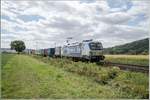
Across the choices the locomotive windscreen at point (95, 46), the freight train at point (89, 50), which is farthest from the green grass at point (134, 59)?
the freight train at point (89, 50)

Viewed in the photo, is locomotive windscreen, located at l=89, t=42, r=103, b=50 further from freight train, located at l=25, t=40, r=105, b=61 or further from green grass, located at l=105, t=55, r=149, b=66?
green grass, located at l=105, t=55, r=149, b=66

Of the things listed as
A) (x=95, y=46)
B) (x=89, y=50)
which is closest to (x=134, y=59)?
(x=95, y=46)

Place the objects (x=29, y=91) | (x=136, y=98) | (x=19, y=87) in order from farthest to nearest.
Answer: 1. (x=19, y=87)
2. (x=29, y=91)
3. (x=136, y=98)

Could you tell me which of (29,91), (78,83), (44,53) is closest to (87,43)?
(78,83)

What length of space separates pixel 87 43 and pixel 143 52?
7153mm

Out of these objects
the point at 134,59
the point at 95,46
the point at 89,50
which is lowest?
the point at 134,59

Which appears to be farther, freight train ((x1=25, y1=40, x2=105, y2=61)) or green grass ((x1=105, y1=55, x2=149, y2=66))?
freight train ((x1=25, y1=40, x2=105, y2=61))

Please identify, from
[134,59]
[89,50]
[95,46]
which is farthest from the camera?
[95,46]

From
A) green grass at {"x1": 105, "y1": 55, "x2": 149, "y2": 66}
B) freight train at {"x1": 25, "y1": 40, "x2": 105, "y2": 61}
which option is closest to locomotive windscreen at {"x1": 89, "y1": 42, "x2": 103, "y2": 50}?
freight train at {"x1": 25, "y1": 40, "x2": 105, "y2": 61}

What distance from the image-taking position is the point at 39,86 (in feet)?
39.9

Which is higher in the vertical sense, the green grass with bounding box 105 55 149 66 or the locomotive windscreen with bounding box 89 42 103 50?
the locomotive windscreen with bounding box 89 42 103 50

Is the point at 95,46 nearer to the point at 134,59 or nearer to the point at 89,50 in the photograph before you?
the point at 89,50

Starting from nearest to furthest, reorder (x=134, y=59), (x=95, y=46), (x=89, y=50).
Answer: (x=134, y=59), (x=89, y=50), (x=95, y=46)

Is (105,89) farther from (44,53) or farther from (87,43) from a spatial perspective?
(44,53)
